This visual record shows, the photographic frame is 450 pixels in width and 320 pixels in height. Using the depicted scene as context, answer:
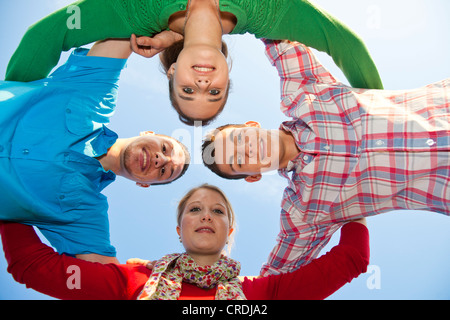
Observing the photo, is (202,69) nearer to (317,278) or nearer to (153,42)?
(153,42)

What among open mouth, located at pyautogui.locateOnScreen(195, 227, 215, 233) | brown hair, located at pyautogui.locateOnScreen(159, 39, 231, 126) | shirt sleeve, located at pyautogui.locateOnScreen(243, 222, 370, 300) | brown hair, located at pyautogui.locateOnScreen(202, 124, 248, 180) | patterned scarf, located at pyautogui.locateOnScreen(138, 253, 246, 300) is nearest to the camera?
patterned scarf, located at pyautogui.locateOnScreen(138, 253, 246, 300)

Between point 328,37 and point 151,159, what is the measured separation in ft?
3.36

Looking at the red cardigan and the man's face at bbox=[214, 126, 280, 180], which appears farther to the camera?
the man's face at bbox=[214, 126, 280, 180]

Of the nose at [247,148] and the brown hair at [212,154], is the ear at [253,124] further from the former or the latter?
the nose at [247,148]

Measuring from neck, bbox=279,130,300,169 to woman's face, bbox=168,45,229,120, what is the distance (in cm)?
37

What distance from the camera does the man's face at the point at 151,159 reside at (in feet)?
6.68

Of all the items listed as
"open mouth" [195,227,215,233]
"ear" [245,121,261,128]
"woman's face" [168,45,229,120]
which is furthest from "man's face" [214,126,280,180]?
"open mouth" [195,227,215,233]

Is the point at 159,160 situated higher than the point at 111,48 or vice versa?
the point at 111,48

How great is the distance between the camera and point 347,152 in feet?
5.83

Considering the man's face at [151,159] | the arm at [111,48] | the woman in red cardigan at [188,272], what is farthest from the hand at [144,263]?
the arm at [111,48]

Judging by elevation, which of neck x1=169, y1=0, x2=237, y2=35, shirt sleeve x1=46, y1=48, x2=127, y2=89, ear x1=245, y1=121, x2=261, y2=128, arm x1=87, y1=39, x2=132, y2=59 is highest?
neck x1=169, y1=0, x2=237, y2=35

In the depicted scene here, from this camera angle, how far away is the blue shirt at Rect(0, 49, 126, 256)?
177 cm

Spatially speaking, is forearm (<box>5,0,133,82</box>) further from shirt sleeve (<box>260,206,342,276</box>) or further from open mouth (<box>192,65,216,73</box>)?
shirt sleeve (<box>260,206,342,276</box>)

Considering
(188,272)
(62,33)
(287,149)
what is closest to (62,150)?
(62,33)
